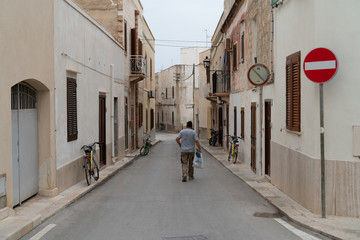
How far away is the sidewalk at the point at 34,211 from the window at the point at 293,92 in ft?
16.3

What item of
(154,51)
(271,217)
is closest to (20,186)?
(271,217)

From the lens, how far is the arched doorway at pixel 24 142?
879 cm

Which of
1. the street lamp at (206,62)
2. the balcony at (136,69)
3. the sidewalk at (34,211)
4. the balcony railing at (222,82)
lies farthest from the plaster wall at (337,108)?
the street lamp at (206,62)

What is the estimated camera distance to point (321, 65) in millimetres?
7707

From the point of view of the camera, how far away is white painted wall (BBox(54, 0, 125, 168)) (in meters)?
11.0

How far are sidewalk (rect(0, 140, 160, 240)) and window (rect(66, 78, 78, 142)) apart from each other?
1332 mm

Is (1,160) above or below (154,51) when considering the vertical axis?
below

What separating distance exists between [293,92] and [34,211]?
5.74 meters

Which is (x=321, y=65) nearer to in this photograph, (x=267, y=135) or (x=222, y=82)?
(x=267, y=135)

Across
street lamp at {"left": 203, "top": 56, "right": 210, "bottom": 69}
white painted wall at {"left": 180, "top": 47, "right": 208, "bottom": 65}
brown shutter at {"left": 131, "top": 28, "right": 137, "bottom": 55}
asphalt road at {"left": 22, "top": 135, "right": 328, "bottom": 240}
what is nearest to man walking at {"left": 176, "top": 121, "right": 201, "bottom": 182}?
asphalt road at {"left": 22, "top": 135, "right": 328, "bottom": 240}

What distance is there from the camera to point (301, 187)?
359 inches

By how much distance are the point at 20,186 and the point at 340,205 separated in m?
5.94

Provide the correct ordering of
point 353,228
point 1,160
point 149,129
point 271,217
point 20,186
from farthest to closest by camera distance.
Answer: point 149,129 < point 20,186 < point 271,217 < point 1,160 < point 353,228

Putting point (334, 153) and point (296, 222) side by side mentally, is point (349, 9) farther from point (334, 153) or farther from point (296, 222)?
point (296, 222)
